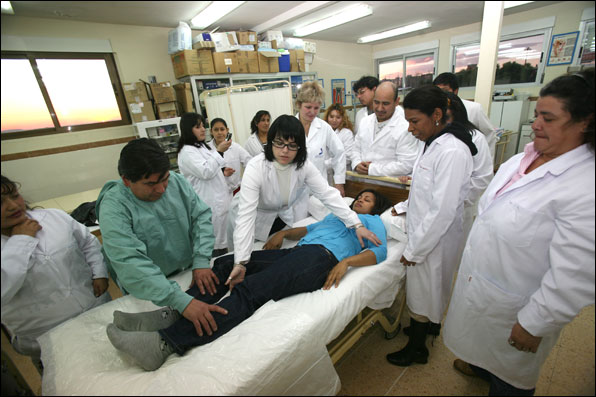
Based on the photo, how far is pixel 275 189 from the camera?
71.9 inches

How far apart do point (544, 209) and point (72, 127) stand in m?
1.54

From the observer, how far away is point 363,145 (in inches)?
115

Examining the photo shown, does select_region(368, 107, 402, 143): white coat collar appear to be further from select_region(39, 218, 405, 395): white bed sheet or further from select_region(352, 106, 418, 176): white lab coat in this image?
select_region(39, 218, 405, 395): white bed sheet

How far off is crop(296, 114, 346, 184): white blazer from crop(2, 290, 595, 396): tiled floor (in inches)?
62.5

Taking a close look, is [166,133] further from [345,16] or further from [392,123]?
[345,16]

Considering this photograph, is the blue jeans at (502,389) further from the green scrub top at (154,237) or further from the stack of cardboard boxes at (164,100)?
the stack of cardboard boxes at (164,100)

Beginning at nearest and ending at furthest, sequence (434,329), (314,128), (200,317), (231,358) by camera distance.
A: 1. (231,358)
2. (200,317)
3. (434,329)
4. (314,128)

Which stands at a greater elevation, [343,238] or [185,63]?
[185,63]

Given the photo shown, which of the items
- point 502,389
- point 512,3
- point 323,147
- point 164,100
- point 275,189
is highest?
point 164,100

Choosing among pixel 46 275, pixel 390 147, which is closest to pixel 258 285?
pixel 46 275

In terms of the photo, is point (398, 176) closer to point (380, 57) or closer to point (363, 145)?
point (363, 145)

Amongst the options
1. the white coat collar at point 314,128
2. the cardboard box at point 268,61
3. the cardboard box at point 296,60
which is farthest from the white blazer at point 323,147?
the cardboard box at point 296,60

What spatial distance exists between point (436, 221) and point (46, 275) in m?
1.64

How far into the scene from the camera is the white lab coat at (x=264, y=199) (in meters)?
1.58
